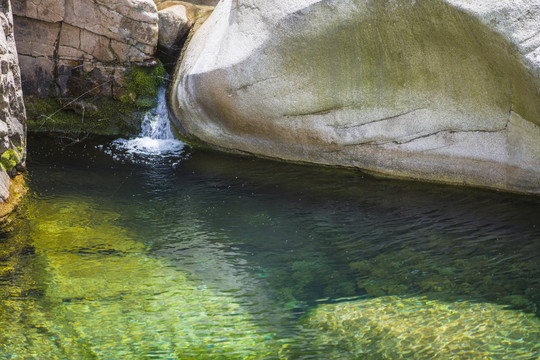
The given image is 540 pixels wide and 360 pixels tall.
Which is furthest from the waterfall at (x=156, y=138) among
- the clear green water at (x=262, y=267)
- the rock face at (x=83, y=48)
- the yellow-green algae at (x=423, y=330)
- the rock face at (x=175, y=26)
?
the yellow-green algae at (x=423, y=330)

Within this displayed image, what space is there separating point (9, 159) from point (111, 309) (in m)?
3.26

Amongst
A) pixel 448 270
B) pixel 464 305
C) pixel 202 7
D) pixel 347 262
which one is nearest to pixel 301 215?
pixel 347 262

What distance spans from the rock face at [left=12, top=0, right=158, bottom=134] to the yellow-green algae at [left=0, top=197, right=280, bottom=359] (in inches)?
159

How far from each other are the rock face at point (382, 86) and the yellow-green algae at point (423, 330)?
2.80m

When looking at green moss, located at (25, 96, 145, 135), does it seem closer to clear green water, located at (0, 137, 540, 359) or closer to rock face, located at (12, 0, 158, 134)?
rock face, located at (12, 0, 158, 134)

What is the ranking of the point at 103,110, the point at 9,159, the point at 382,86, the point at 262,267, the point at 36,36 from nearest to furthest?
the point at 262,267
the point at 9,159
the point at 382,86
the point at 36,36
the point at 103,110

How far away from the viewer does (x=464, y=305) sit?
451 cm

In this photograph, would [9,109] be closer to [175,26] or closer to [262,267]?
[175,26]

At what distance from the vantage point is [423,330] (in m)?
4.14

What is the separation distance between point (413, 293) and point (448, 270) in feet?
1.94

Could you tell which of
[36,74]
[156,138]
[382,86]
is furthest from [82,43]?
[382,86]

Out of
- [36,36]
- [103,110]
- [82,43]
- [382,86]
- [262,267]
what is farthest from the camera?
[103,110]

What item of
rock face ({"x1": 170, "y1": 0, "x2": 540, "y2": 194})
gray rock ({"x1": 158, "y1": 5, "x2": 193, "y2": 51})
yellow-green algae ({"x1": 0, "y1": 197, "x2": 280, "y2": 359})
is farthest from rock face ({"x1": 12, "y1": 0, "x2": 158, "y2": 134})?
yellow-green algae ({"x1": 0, "y1": 197, "x2": 280, "y2": 359})

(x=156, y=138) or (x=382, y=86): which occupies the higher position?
(x=382, y=86)
